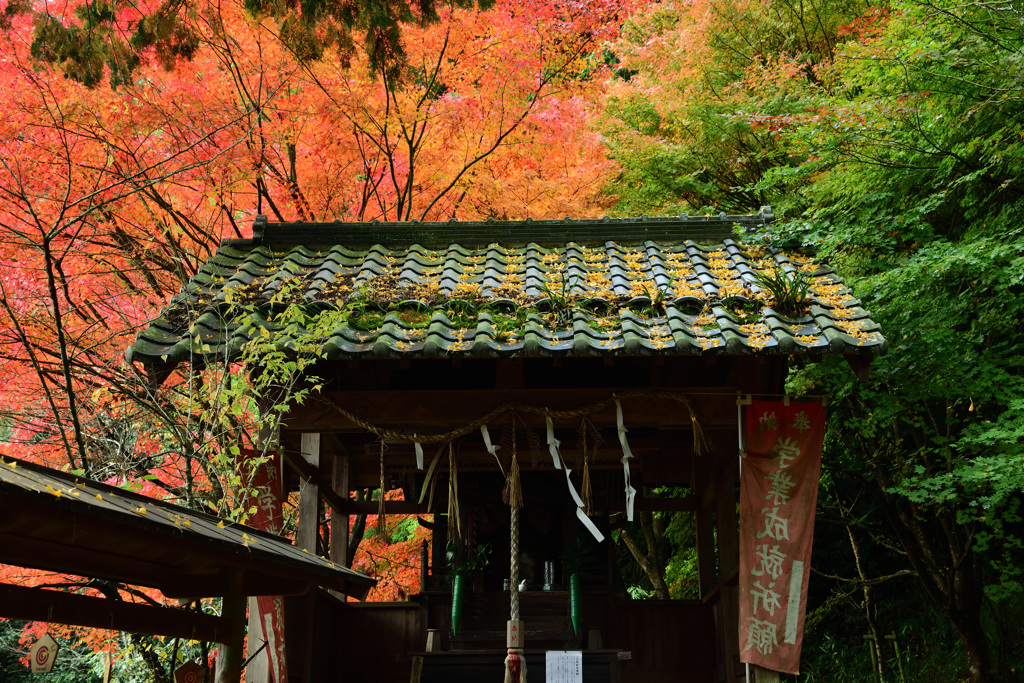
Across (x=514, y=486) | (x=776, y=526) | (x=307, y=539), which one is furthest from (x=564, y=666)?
(x=307, y=539)

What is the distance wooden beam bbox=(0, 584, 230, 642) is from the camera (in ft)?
11.9

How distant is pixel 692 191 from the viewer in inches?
574

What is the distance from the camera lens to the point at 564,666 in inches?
300

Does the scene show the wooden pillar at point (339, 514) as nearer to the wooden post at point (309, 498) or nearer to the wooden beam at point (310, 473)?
the wooden beam at point (310, 473)

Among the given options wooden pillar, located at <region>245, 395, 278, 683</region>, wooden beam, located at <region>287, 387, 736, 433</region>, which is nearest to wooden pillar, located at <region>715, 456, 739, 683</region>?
wooden beam, located at <region>287, 387, 736, 433</region>

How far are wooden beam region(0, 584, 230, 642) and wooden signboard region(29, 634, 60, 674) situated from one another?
0.29 meters

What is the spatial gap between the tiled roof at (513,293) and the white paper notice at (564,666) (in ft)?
11.3

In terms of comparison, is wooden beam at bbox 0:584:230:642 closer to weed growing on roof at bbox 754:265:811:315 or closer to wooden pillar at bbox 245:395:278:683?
wooden pillar at bbox 245:395:278:683

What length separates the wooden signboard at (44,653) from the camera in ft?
13.0

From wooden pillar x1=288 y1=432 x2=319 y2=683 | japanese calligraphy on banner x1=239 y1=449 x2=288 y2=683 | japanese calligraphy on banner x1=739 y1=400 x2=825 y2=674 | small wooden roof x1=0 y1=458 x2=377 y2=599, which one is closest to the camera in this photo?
small wooden roof x1=0 y1=458 x2=377 y2=599

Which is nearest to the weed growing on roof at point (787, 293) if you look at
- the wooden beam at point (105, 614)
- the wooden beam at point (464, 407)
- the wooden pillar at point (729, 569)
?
the wooden beam at point (464, 407)

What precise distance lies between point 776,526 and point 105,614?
15.6 feet

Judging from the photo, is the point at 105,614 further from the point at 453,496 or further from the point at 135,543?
the point at 453,496

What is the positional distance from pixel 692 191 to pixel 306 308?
976 centimetres
